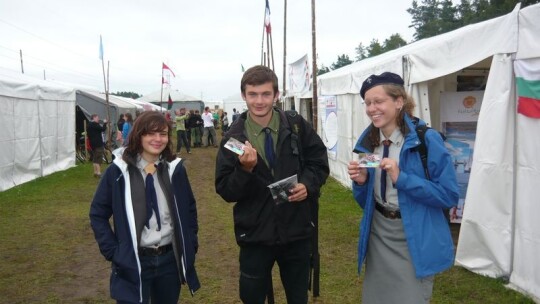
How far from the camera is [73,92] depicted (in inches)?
624

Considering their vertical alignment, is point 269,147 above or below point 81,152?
above

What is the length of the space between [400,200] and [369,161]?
0.26 meters

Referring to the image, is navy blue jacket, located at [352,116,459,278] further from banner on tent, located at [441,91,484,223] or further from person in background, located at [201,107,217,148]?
person in background, located at [201,107,217,148]

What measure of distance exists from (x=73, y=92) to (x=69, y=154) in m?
2.20

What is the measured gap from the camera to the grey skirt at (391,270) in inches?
93.6

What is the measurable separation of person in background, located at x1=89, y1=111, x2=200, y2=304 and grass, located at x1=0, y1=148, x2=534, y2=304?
69.8 inches

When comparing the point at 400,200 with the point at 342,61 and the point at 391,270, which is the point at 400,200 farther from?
the point at 342,61

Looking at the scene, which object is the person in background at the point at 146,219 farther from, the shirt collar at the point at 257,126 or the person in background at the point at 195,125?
the person in background at the point at 195,125

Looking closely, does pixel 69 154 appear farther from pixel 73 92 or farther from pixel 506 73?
pixel 506 73

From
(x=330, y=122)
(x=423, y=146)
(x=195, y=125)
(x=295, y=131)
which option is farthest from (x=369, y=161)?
(x=195, y=125)

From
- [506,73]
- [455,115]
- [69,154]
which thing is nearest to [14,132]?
[69,154]

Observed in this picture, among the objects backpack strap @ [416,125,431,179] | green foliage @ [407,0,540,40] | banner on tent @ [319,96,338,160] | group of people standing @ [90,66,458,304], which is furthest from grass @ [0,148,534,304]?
green foliage @ [407,0,540,40]

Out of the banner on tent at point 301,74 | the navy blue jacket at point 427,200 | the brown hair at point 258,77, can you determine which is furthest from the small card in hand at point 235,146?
the banner on tent at point 301,74

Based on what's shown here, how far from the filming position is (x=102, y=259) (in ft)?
19.2
